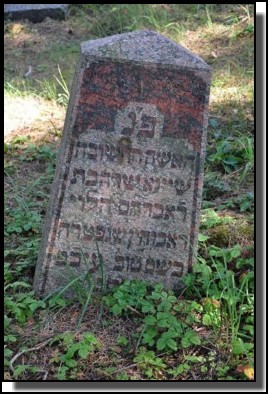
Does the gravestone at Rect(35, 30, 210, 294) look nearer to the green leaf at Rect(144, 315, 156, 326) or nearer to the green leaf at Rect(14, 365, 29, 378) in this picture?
the green leaf at Rect(144, 315, 156, 326)

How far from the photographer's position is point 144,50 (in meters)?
3.08

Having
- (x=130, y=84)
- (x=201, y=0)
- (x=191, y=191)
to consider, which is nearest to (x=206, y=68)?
(x=130, y=84)

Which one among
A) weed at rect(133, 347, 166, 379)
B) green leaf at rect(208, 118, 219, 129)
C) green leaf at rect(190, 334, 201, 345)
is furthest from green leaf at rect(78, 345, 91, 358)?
green leaf at rect(208, 118, 219, 129)

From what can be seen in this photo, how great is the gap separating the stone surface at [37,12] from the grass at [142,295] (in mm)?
2721

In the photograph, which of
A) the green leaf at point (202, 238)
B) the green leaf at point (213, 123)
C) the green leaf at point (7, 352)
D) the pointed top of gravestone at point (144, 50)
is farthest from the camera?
the green leaf at point (213, 123)

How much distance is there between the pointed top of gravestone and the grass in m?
0.97

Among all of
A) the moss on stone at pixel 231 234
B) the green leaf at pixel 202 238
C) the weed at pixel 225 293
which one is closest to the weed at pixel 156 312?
the weed at pixel 225 293

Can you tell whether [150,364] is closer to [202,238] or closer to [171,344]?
[171,344]

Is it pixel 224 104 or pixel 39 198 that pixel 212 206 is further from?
pixel 224 104

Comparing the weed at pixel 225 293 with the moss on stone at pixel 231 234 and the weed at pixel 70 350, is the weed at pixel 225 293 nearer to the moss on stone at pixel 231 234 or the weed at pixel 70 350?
the moss on stone at pixel 231 234

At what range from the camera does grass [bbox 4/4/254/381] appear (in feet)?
9.07

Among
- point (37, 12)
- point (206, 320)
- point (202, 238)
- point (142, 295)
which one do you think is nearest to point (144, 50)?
point (202, 238)

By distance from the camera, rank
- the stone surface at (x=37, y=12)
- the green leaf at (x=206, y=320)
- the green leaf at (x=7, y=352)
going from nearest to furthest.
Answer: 1. the green leaf at (x=7, y=352)
2. the green leaf at (x=206, y=320)
3. the stone surface at (x=37, y=12)

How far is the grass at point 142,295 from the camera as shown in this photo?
276 cm
